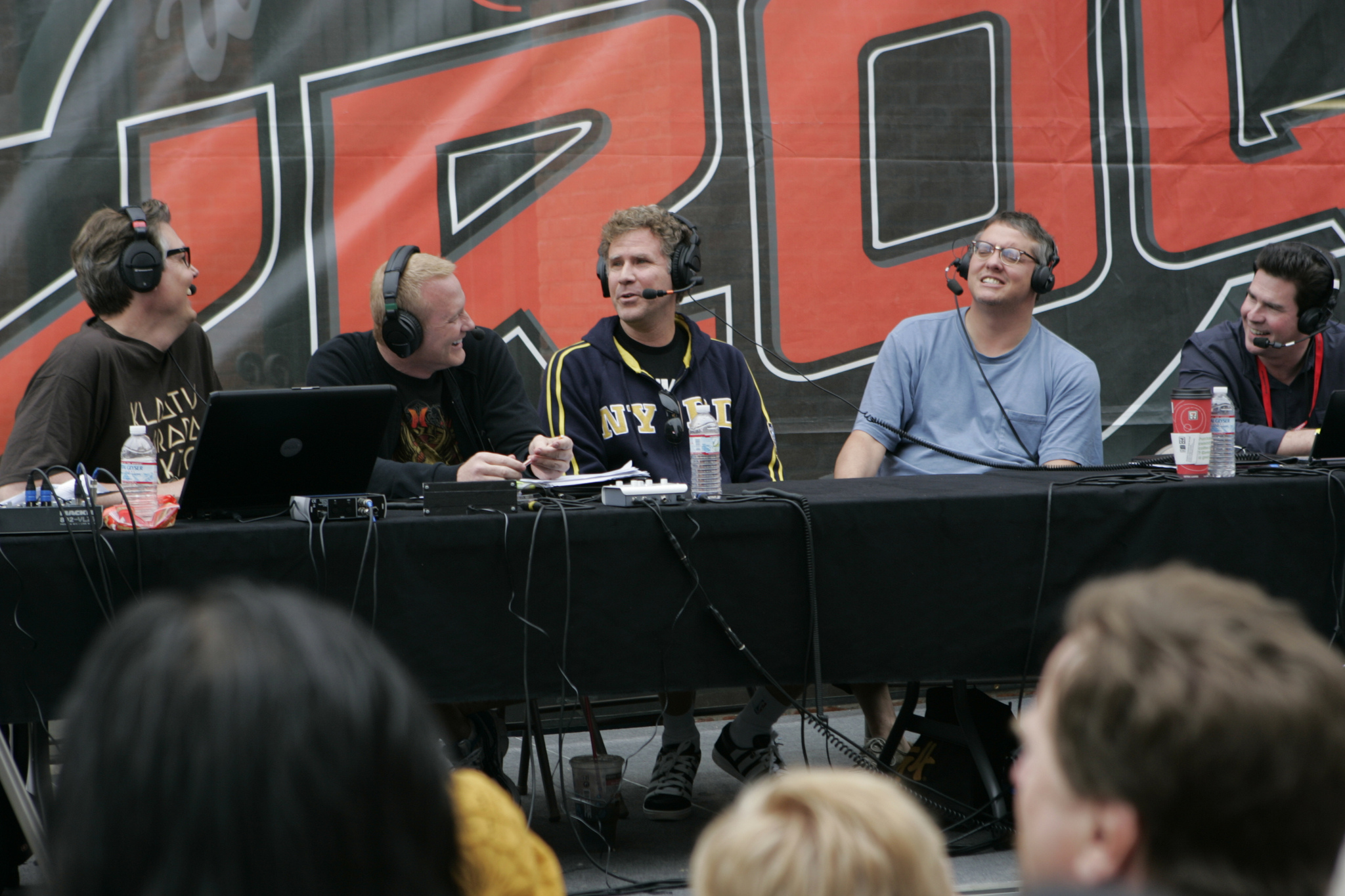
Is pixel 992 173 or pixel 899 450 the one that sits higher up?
pixel 992 173

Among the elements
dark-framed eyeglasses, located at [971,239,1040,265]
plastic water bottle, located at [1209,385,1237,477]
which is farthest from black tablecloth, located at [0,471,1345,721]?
dark-framed eyeglasses, located at [971,239,1040,265]

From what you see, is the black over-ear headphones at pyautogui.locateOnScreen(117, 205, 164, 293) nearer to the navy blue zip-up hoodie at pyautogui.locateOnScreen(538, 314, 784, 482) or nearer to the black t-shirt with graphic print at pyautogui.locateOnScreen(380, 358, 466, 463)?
the black t-shirt with graphic print at pyautogui.locateOnScreen(380, 358, 466, 463)

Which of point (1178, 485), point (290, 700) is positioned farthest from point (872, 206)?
point (290, 700)

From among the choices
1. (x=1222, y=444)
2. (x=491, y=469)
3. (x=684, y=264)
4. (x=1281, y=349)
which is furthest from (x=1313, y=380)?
(x=491, y=469)

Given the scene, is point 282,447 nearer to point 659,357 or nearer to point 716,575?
point 716,575

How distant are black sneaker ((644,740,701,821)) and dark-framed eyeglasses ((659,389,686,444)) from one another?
2.32 feet

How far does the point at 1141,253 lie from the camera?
3420mm

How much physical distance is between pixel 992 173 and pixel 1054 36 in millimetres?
457

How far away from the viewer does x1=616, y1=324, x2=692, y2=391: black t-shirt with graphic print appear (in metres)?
2.87

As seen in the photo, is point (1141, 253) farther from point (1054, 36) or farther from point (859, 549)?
point (859, 549)

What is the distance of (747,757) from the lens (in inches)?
103

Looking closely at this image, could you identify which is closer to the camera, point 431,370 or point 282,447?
point 282,447

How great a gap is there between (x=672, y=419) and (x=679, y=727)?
2.30 feet

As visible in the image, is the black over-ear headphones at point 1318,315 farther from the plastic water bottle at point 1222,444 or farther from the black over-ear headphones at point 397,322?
the black over-ear headphones at point 397,322
